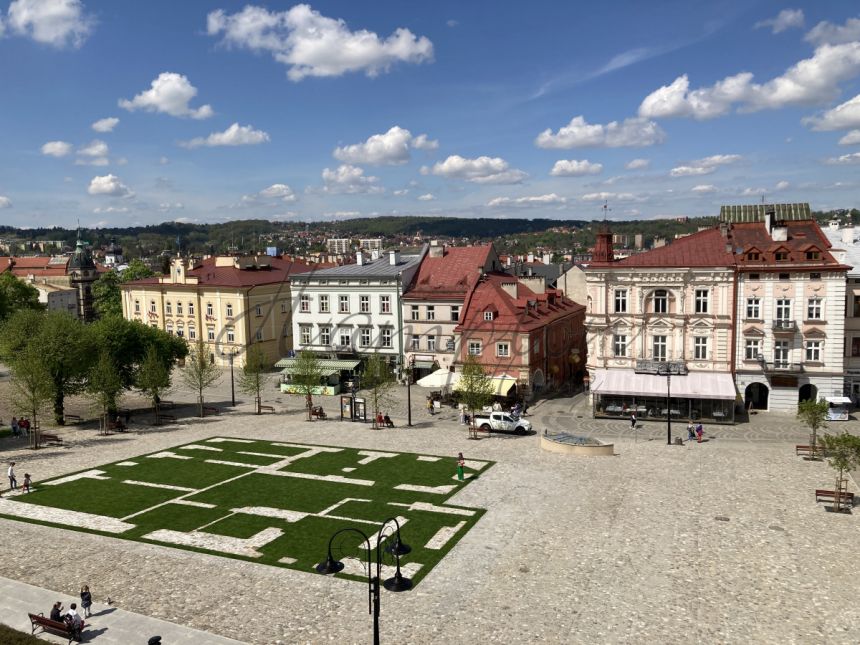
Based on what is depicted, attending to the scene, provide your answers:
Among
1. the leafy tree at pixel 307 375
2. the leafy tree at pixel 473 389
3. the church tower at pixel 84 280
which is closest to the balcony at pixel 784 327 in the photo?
the leafy tree at pixel 473 389

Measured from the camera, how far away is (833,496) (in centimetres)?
3078

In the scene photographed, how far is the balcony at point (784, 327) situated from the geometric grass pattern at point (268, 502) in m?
25.2

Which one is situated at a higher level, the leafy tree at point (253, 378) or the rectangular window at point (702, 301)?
the rectangular window at point (702, 301)

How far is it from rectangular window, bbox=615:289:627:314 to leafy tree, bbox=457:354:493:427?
1221cm

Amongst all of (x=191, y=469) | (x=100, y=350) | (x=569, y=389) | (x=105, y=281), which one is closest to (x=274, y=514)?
(x=191, y=469)

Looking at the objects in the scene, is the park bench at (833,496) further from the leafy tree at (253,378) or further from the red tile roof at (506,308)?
the leafy tree at (253,378)


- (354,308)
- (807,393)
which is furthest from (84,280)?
(807,393)

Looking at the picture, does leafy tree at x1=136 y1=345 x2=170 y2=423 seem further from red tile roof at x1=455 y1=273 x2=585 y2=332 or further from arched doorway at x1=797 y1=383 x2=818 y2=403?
arched doorway at x1=797 y1=383 x2=818 y2=403

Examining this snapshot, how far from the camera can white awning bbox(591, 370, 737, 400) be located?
47.7 meters

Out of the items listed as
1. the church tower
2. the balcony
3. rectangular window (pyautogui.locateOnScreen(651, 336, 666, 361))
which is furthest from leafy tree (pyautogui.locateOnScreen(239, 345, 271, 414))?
the church tower

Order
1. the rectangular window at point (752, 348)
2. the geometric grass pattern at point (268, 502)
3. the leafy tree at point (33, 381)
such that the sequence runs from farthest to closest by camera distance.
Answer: the rectangular window at point (752, 348), the leafy tree at point (33, 381), the geometric grass pattern at point (268, 502)

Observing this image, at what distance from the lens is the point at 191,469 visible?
38438 mm

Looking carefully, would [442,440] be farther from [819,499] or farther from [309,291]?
[309,291]

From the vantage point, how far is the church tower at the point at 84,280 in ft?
399
